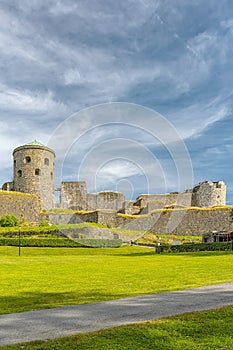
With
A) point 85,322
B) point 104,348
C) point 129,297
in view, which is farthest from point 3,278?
point 104,348

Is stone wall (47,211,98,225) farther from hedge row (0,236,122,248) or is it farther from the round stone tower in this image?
hedge row (0,236,122,248)

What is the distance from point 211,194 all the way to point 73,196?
25.0 metres

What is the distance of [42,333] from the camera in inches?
271

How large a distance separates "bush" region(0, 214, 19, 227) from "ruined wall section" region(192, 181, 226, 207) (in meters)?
34.7

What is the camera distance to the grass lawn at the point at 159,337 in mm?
6125

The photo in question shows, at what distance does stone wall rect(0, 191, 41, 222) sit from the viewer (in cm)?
5394

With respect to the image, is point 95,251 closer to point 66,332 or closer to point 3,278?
point 3,278

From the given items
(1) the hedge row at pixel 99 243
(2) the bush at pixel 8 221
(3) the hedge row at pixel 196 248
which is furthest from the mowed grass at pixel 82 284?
(2) the bush at pixel 8 221

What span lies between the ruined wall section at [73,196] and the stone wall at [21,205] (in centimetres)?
1429

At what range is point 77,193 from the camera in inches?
2869

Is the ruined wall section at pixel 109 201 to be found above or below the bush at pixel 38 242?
above

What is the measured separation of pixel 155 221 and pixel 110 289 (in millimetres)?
50218

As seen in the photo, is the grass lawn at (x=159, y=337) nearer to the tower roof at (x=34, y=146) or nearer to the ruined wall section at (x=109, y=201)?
the tower roof at (x=34, y=146)

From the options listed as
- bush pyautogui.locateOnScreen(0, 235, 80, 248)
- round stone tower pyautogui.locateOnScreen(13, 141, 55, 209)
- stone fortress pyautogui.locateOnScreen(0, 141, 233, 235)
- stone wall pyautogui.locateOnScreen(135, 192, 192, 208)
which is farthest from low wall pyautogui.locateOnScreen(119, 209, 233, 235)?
bush pyautogui.locateOnScreen(0, 235, 80, 248)
